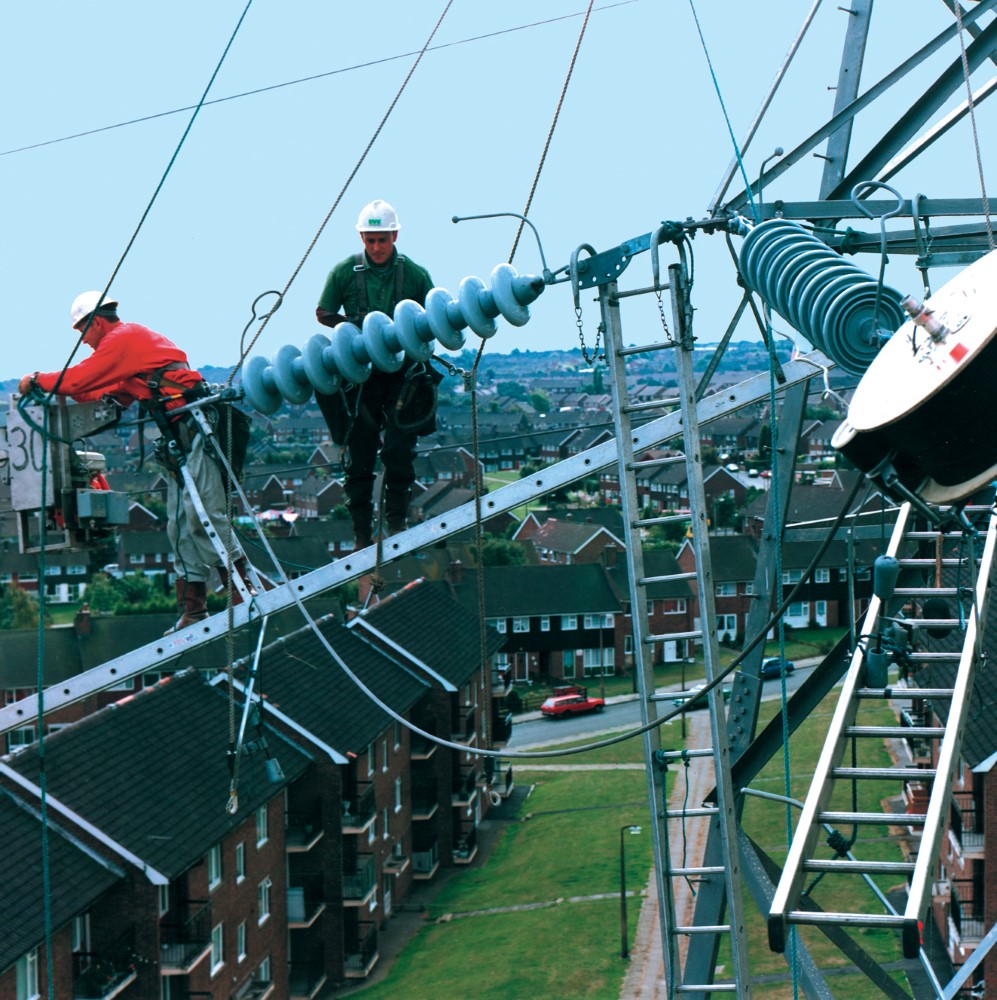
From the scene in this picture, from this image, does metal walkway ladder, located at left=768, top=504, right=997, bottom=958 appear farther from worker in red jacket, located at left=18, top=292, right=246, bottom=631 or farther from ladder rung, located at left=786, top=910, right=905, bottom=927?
worker in red jacket, located at left=18, top=292, right=246, bottom=631

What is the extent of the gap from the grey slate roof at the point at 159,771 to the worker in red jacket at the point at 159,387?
17.0 m

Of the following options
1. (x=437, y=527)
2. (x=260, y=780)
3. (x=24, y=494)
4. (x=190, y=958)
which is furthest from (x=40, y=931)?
(x=437, y=527)

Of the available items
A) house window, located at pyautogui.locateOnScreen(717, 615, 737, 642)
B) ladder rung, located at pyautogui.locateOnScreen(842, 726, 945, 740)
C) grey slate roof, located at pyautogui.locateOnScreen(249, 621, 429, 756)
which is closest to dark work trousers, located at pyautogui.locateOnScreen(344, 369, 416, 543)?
ladder rung, located at pyautogui.locateOnScreen(842, 726, 945, 740)

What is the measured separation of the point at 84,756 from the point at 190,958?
4.52 meters

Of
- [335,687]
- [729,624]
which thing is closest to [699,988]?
[335,687]

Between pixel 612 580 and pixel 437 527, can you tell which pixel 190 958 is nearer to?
pixel 437 527

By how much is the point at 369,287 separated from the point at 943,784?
7.06 metres

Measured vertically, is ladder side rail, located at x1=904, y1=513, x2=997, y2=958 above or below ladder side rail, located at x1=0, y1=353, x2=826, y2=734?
below

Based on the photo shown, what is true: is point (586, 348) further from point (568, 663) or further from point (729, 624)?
point (729, 624)

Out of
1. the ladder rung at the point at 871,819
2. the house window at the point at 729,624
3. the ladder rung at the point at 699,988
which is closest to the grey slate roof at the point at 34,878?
the ladder rung at the point at 699,988

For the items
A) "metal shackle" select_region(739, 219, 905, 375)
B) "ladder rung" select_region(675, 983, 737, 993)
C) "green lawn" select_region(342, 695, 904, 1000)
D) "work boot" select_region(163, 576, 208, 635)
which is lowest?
"green lawn" select_region(342, 695, 904, 1000)

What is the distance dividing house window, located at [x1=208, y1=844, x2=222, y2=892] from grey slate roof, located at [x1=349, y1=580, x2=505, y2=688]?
1411 centimetres

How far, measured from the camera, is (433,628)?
5172cm

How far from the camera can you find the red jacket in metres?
12.4
